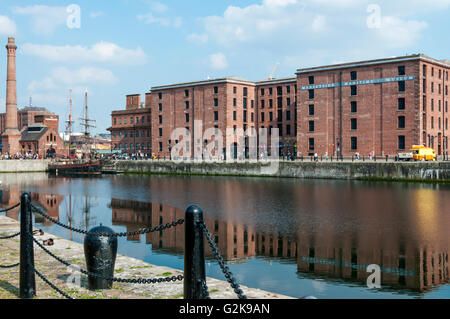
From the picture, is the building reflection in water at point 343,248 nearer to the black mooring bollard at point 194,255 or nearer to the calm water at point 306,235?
the calm water at point 306,235

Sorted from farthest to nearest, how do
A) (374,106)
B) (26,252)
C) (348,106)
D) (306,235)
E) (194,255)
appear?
(348,106)
(374,106)
(306,235)
(26,252)
(194,255)

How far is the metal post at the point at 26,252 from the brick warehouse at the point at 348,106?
56845 millimetres

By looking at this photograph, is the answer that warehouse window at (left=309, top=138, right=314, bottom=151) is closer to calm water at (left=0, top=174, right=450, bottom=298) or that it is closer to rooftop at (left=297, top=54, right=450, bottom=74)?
rooftop at (left=297, top=54, right=450, bottom=74)

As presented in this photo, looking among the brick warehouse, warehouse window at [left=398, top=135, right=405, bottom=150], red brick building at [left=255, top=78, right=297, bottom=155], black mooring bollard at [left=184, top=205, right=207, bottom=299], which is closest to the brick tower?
the brick warehouse

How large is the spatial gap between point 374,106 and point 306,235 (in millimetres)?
46638

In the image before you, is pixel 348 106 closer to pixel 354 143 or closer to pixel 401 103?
pixel 354 143

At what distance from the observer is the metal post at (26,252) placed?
751 cm

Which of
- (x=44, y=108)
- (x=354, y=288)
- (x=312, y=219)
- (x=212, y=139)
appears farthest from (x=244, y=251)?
(x=44, y=108)

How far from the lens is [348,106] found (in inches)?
2485

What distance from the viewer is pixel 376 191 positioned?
3834 cm

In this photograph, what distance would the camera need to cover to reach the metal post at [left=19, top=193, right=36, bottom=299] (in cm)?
751

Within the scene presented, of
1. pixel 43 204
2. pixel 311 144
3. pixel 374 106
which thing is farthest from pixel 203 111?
pixel 43 204

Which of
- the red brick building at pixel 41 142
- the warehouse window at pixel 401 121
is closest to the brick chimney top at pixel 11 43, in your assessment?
the red brick building at pixel 41 142

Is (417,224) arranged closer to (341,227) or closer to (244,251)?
(341,227)
